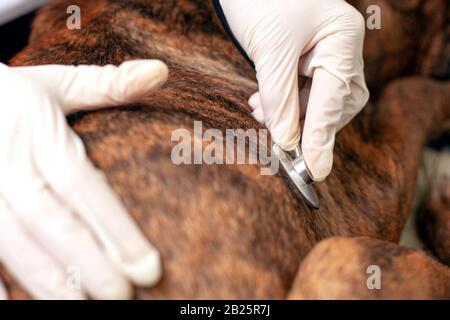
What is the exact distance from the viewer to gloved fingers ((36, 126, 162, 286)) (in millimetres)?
923

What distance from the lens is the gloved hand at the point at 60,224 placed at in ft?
3.01

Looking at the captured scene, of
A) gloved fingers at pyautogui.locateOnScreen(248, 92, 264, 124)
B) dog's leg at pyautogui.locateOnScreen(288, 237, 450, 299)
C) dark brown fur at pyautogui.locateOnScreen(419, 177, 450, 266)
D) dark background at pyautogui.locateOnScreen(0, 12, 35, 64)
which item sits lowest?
dark brown fur at pyautogui.locateOnScreen(419, 177, 450, 266)

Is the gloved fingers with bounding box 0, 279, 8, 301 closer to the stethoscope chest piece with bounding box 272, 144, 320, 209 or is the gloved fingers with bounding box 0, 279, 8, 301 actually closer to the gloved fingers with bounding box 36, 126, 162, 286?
the gloved fingers with bounding box 36, 126, 162, 286

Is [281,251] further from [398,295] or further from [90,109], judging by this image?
[90,109]

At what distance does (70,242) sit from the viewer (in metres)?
0.91

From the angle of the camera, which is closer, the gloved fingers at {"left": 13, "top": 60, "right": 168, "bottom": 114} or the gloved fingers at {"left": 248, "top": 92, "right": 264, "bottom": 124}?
the gloved fingers at {"left": 13, "top": 60, "right": 168, "bottom": 114}

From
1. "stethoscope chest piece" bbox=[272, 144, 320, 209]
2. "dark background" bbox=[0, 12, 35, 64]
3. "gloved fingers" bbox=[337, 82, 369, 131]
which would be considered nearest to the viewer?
"stethoscope chest piece" bbox=[272, 144, 320, 209]

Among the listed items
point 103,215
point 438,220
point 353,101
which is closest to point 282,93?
point 353,101

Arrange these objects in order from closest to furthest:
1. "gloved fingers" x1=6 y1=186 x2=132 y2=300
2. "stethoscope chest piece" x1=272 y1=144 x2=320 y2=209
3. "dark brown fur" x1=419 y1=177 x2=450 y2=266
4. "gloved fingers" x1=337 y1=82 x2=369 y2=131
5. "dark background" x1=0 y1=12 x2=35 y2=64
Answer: "gloved fingers" x1=6 y1=186 x2=132 y2=300 < "stethoscope chest piece" x1=272 y1=144 x2=320 y2=209 < "gloved fingers" x1=337 y1=82 x2=369 y2=131 < "dark background" x1=0 y1=12 x2=35 y2=64 < "dark brown fur" x1=419 y1=177 x2=450 y2=266

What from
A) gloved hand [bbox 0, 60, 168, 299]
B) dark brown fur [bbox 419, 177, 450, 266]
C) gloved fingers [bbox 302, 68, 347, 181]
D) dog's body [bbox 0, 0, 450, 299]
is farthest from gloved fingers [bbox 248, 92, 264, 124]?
dark brown fur [bbox 419, 177, 450, 266]

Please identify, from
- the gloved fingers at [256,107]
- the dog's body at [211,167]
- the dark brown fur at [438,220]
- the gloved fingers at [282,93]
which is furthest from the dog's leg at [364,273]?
the dark brown fur at [438,220]

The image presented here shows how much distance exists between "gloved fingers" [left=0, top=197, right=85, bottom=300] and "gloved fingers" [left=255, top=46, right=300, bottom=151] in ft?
1.89

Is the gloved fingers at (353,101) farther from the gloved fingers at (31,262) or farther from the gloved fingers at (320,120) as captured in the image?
the gloved fingers at (31,262)

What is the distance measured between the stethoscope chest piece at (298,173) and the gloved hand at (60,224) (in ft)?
1.37
